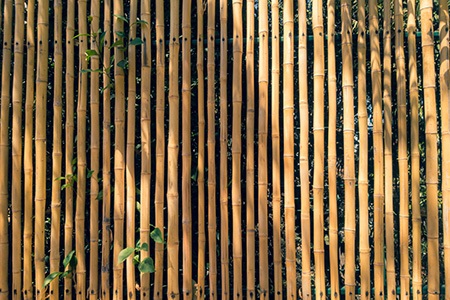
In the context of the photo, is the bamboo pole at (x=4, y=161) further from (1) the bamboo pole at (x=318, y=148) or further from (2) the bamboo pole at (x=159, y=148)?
(1) the bamboo pole at (x=318, y=148)

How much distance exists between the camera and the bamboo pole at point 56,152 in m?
2.36

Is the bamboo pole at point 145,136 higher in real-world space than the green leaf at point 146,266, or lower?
higher

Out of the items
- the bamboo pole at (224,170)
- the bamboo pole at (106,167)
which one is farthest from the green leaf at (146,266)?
the bamboo pole at (224,170)

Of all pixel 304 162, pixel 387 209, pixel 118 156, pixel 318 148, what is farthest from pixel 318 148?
pixel 118 156

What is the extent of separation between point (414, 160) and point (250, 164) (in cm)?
88

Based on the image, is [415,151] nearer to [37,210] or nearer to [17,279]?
[37,210]

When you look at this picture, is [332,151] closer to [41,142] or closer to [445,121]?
[445,121]

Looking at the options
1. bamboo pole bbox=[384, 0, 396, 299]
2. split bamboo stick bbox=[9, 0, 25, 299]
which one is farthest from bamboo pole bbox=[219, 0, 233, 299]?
split bamboo stick bbox=[9, 0, 25, 299]

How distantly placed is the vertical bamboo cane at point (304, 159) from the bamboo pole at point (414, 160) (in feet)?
1.82

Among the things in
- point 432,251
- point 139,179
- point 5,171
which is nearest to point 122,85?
point 139,179

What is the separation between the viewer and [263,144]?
2.31 meters

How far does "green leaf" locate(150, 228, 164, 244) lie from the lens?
7.35 feet

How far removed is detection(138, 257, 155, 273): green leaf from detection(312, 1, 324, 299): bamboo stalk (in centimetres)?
88

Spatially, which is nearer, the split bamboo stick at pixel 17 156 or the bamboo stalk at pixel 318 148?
the bamboo stalk at pixel 318 148
